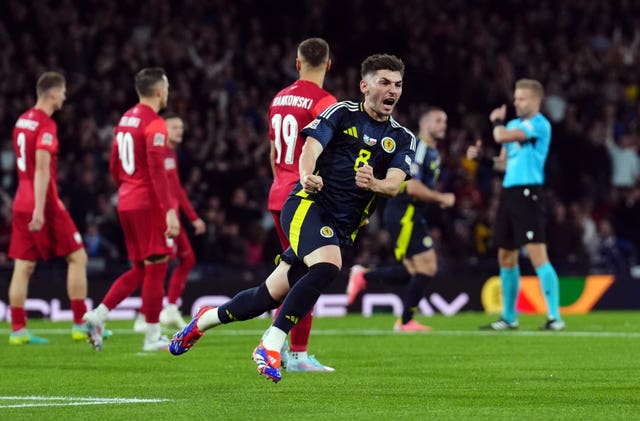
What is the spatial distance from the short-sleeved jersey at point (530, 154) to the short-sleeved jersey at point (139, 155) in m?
4.53

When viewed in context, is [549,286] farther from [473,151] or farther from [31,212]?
[31,212]

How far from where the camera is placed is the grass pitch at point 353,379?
7273 mm

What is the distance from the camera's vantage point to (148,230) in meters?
12.1

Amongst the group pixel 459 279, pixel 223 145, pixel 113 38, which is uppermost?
pixel 113 38

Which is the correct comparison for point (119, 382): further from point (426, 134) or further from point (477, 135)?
point (477, 135)

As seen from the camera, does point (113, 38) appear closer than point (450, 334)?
No

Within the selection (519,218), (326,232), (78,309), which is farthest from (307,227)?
(519,218)

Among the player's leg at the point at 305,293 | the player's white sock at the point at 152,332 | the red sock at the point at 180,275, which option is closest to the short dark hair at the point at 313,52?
the player's leg at the point at 305,293

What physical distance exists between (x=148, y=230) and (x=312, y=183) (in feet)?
13.6

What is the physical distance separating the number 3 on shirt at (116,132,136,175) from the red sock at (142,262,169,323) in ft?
2.92

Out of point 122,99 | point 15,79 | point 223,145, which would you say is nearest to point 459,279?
point 223,145

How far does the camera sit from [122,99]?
21.8 metres

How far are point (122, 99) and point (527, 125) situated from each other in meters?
8.87

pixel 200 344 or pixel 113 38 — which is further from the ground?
pixel 113 38
